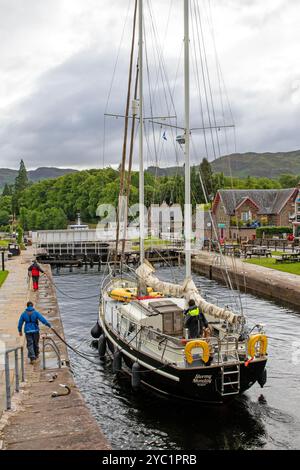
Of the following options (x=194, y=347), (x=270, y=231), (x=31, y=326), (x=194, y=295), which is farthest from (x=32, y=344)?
(x=270, y=231)

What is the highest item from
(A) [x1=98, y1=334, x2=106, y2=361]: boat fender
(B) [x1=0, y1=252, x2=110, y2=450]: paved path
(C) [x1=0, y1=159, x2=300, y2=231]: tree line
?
(C) [x1=0, y1=159, x2=300, y2=231]: tree line

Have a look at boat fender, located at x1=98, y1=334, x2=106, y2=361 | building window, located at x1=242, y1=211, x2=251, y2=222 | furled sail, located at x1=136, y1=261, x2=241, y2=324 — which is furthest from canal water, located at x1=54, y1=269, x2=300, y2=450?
building window, located at x1=242, y1=211, x2=251, y2=222

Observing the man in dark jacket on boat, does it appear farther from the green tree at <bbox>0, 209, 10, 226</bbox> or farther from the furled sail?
the green tree at <bbox>0, 209, 10, 226</bbox>

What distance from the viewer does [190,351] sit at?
48.2 ft

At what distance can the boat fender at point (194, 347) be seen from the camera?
14.6m

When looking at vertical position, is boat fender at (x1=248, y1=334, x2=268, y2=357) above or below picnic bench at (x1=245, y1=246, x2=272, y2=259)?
below

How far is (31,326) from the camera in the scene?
16.7 meters

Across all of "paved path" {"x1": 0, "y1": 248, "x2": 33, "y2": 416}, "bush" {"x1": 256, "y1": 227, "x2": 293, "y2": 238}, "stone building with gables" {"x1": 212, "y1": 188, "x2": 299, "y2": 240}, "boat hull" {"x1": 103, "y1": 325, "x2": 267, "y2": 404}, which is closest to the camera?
"boat hull" {"x1": 103, "y1": 325, "x2": 267, "y2": 404}

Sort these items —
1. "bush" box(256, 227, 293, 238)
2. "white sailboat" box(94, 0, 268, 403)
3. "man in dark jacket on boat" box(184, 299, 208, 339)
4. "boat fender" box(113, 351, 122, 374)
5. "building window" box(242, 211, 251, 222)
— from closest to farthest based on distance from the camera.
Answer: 1. "white sailboat" box(94, 0, 268, 403)
2. "man in dark jacket on boat" box(184, 299, 208, 339)
3. "boat fender" box(113, 351, 122, 374)
4. "bush" box(256, 227, 293, 238)
5. "building window" box(242, 211, 251, 222)

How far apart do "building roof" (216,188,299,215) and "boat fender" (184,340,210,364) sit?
211ft

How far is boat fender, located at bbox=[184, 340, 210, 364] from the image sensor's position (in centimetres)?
1459

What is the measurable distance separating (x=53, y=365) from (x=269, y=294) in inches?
884

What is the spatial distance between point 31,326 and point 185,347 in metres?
5.12
